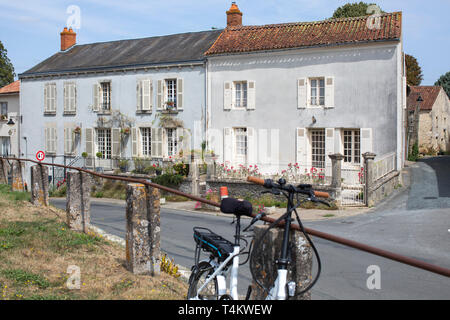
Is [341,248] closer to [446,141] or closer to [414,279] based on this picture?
[414,279]

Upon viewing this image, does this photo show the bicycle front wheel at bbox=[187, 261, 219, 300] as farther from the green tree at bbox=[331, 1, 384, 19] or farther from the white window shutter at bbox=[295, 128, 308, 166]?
the green tree at bbox=[331, 1, 384, 19]

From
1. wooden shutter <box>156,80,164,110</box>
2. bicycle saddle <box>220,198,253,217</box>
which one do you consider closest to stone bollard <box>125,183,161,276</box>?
bicycle saddle <box>220,198,253,217</box>

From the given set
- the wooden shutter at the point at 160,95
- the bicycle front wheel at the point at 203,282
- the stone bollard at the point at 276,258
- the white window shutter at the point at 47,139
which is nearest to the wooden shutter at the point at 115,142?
the wooden shutter at the point at 160,95

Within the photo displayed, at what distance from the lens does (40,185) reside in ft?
36.5

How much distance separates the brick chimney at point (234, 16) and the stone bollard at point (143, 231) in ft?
68.1

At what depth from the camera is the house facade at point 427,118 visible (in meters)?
38.1

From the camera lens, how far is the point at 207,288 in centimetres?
459

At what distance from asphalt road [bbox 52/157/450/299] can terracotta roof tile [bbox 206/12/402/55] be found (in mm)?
6634

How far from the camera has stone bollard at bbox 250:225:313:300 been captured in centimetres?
375

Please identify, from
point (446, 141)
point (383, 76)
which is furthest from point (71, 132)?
point (446, 141)

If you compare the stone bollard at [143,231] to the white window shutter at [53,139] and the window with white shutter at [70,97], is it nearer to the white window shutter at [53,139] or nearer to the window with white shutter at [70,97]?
the window with white shutter at [70,97]

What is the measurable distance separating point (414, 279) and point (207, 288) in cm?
420

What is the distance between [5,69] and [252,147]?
39.6m

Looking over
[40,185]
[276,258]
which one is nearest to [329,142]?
[40,185]
